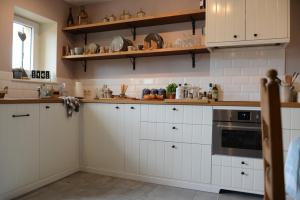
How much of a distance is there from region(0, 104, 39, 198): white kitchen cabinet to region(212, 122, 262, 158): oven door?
177cm

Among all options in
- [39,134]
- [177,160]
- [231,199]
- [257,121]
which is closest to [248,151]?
[257,121]

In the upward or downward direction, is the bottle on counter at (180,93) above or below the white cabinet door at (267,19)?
below

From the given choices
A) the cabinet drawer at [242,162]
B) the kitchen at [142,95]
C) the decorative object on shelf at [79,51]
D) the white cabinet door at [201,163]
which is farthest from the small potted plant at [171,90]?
the decorative object on shelf at [79,51]

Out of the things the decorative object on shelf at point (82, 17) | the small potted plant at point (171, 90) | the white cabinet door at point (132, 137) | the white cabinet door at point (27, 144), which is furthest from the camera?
the decorative object on shelf at point (82, 17)

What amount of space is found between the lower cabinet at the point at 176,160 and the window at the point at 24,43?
1.90 m

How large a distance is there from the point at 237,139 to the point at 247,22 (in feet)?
3.91

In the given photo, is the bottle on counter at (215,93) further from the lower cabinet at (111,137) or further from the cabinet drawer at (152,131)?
the lower cabinet at (111,137)

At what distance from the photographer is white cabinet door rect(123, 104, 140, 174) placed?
283 centimetres

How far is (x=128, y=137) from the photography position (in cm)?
287

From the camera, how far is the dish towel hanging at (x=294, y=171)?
39.6 inches

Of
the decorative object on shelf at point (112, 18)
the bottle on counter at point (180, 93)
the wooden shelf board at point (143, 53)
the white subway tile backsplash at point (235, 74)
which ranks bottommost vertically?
the bottle on counter at point (180, 93)

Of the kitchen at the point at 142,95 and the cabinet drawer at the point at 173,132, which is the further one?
the cabinet drawer at the point at 173,132

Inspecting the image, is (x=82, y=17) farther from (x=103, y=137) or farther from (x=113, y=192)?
(x=113, y=192)

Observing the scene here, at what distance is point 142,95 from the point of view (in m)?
3.31
